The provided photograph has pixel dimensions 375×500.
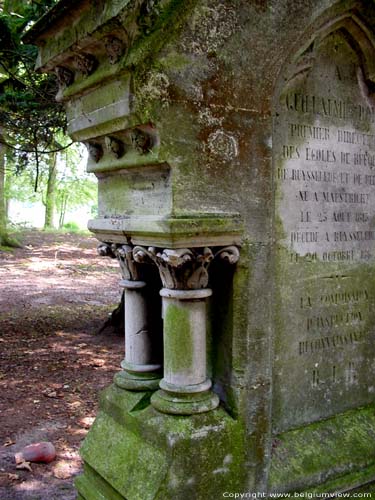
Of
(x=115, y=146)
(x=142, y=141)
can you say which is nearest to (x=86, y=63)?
(x=115, y=146)

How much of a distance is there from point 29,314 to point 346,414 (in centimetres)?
749

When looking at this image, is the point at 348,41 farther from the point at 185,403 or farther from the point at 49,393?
Answer: the point at 49,393

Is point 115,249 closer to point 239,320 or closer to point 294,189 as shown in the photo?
point 239,320

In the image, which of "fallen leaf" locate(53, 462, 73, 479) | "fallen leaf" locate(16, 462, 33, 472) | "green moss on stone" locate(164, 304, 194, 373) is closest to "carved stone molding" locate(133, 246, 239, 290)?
"green moss on stone" locate(164, 304, 194, 373)

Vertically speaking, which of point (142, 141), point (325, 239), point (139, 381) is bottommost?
point (139, 381)

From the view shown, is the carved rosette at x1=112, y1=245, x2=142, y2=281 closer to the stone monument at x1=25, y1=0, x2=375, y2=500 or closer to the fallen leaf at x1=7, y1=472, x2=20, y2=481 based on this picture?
the stone monument at x1=25, y1=0, x2=375, y2=500

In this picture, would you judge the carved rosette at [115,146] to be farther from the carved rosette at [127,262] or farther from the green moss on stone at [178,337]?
the green moss on stone at [178,337]

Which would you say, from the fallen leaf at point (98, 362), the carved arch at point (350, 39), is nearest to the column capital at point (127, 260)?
the carved arch at point (350, 39)

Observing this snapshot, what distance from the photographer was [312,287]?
10.8 feet

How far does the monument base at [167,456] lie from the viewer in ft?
8.84

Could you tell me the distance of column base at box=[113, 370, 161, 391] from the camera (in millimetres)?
3264

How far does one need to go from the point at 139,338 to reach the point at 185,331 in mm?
604

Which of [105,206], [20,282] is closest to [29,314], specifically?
[20,282]

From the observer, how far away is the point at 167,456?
2705mm
